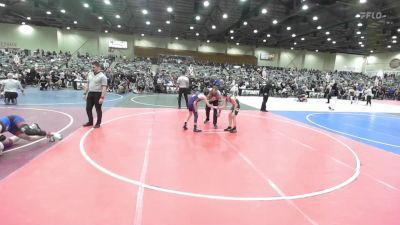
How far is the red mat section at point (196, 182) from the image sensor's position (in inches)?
124

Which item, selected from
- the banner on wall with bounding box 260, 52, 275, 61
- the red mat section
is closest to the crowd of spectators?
the red mat section

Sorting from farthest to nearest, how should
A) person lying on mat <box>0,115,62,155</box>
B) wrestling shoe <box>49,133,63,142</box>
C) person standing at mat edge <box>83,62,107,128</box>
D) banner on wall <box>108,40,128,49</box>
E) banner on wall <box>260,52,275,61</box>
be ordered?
banner on wall <box>260,52,275,61</box> → banner on wall <box>108,40,128,49</box> → person standing at mat edge <box>83,62,107,128</box> → wrestling shoe <box>49,133,63,142</box> → person lying on mat <box>0,115,62,155</box>

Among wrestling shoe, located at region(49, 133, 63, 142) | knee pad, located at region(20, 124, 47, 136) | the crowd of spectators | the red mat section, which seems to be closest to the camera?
the red mat section

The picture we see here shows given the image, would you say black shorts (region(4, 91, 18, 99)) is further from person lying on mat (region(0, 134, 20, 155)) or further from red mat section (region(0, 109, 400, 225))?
person lying on mat (region(0, 134, 20, 155))

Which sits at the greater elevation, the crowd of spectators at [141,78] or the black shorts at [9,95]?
the crowd of spectators at [141,78]

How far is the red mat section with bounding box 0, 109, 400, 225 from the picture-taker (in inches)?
124

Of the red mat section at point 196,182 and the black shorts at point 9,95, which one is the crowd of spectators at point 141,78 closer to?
the black shorts at point 9,95

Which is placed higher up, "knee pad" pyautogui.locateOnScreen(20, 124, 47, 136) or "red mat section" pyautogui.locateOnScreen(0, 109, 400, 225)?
"knee pad" pyautogui.locateOnScreen(20, 124, 47, 136)

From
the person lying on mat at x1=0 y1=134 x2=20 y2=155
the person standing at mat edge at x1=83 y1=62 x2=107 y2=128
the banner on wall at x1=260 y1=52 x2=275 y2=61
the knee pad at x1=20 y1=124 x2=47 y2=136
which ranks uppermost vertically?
the banner on wall at x1=260 y1=52 x2=275 y2=61

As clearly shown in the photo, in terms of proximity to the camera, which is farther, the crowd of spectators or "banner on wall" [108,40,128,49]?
"banner on wall" [108,40,128,49]

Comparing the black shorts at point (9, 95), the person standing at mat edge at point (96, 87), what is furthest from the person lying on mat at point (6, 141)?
the black shorts at point (9, 95)

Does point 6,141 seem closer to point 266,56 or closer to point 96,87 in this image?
point 96,87

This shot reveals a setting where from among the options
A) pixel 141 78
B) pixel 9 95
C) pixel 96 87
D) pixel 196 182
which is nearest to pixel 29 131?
pixel 96 87

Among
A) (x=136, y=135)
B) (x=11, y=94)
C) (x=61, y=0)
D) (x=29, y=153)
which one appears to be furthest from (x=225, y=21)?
(x=29, y=153)
